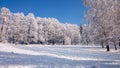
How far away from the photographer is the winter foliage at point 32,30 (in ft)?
263

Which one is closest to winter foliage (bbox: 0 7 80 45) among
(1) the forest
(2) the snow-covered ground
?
(1) the forest

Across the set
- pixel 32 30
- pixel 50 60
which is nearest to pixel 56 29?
pixel 32 30

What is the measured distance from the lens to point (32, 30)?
10094 centimetres

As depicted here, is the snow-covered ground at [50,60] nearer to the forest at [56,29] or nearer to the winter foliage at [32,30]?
the forest at [56,29]

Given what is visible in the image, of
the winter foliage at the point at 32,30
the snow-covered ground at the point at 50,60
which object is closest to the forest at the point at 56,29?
the winter foliage at the point at 32,30

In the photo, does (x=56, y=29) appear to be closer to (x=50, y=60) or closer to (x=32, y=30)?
(x=32, y=30)

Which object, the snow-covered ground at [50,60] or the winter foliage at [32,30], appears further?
the winter foliage at [32,30]

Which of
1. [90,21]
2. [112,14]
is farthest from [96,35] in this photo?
[112,14]

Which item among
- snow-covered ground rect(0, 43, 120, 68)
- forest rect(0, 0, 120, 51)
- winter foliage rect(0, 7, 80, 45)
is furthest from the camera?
winter foliage rect(0, 7, 80, 45)

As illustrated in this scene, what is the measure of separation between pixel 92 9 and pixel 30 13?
58888mm

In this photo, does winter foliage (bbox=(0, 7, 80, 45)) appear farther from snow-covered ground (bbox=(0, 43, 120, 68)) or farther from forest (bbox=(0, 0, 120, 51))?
snow-covered ground (bbox=(0, 43, 120, 68))

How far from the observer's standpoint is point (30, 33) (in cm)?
9969

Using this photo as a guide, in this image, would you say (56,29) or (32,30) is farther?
(56,29)

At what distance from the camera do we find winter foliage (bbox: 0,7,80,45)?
80.3 meters
